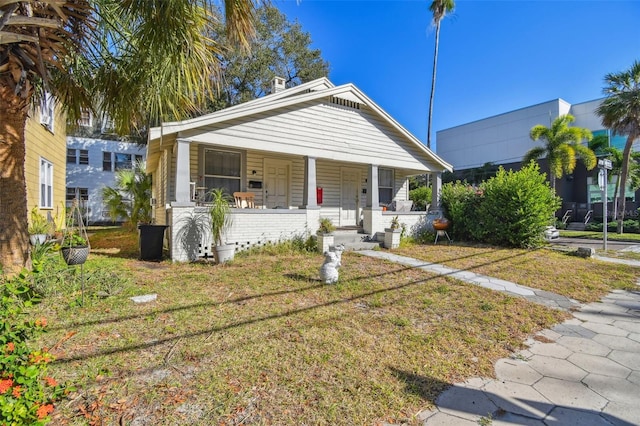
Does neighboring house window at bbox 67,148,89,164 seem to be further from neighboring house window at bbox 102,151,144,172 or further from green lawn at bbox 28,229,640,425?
green lawn at bbox 28,229,640,425

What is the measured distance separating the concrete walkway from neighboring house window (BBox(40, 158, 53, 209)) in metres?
12.8

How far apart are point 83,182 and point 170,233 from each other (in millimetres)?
19236

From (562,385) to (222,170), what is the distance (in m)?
9.25

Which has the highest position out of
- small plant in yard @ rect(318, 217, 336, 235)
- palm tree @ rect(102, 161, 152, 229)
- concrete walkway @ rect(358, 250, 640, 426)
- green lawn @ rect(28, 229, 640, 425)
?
palm tree @ rect(102, 161, 152, 229)

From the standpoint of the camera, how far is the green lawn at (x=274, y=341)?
2.26 metres

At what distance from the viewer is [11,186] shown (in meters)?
4.33

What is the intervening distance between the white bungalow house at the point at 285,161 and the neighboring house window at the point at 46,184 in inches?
125

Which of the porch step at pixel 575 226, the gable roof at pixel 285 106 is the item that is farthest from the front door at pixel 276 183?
the porch step at pixel 575 226

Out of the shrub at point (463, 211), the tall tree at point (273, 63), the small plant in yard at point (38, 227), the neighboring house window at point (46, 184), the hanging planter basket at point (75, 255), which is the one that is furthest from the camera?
the tall tree at point (273, 63)

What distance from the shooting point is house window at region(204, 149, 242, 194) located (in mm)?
9422

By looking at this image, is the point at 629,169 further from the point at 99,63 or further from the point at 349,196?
the point at 99,63

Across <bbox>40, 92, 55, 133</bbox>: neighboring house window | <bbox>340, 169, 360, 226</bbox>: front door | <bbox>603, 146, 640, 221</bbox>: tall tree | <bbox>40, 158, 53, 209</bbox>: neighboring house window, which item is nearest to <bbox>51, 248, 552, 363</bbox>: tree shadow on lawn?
<bbox>340, 169, 360, 226</bbox>: front door

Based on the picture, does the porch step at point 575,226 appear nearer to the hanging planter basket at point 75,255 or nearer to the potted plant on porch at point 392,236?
the potted plant on porch at point 392,236

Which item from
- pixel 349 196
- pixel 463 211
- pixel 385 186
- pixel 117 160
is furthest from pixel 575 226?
pixel 117 160
